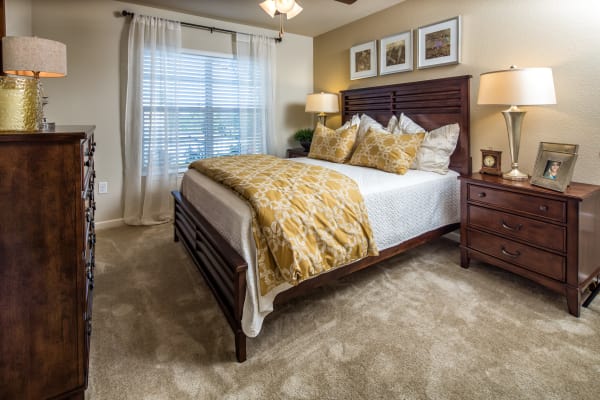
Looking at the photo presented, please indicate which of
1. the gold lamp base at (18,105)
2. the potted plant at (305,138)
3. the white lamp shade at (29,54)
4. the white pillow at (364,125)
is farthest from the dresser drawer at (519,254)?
the white lamp shade at (29,54)

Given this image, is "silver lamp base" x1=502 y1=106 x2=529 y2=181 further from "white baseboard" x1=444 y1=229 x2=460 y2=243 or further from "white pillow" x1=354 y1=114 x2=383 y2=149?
"white pillow" x1=354 y1=114 x2=383 y2=149

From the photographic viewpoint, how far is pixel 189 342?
→ 1.77 metres

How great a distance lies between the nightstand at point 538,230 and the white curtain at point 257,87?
2677 millimetres

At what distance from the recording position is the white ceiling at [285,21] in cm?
347

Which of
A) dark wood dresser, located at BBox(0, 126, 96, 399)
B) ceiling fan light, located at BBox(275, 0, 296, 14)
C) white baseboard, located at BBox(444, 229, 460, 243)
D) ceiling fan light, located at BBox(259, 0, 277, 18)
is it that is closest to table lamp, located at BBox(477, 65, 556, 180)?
white baseboard, located at BBox(444, 229, 460, 243)

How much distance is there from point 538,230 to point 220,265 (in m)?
1.98

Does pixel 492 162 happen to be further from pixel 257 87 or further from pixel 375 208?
pixel 257 87

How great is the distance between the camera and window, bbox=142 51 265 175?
3711 millimetres

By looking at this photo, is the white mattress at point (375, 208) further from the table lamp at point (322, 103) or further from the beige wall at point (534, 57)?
the table lamp at point (322, 103)

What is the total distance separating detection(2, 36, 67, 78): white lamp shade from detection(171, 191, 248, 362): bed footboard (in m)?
1.19

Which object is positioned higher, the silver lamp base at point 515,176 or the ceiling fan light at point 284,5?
the ceiling fan light at point 284,5

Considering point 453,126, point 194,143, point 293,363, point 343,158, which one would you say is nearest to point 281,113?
point 194,143

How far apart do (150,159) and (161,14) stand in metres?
1.59

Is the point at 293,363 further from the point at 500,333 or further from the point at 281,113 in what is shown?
the point at 281,113
